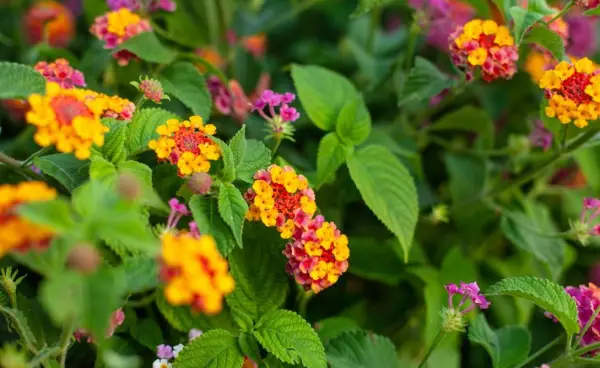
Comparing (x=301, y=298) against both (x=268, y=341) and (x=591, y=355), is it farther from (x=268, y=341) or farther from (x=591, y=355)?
(x=591, y=355)

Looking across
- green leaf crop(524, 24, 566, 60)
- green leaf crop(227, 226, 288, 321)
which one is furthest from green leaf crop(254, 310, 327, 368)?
green leaf crop(524, 24, 566, 60)

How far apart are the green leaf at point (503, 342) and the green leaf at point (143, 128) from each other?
48 cm

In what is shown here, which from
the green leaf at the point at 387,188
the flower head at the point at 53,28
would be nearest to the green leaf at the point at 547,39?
the green leaf at the point at 387,188

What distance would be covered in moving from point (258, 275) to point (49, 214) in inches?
14.1

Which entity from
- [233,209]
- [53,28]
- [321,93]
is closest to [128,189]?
[233,209]

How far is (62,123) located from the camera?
61cm

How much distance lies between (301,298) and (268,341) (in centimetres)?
14

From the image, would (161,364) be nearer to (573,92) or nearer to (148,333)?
(148,333)

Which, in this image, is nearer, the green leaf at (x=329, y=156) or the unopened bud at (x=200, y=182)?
the unopened bud at (x=200, y=182)

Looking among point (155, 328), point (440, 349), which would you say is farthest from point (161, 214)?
point (440, 349)

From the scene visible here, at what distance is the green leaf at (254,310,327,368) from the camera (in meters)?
0.75

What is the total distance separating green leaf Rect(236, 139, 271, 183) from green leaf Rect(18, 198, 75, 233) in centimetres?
27

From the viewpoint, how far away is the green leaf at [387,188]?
0.88 metres

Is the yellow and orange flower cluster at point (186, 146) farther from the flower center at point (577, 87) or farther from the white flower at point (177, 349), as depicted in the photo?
the flower center at point (577, 87)
